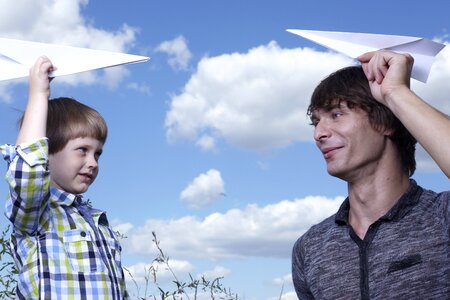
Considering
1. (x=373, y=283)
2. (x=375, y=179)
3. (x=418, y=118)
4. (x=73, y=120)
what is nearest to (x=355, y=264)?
(x=373, y=283)

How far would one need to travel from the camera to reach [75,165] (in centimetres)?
347

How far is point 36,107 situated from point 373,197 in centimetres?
162

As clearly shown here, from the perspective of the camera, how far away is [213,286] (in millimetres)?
5227

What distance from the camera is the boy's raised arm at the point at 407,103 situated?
102 inches

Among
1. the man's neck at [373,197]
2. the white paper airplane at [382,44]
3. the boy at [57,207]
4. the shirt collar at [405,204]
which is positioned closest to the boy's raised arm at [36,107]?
the boy at [57,207]

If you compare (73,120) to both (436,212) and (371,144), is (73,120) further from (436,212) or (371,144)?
(436,212)

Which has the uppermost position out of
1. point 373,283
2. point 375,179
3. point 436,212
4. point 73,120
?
point 73,120

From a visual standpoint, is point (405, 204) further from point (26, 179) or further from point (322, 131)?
point (26, 179)

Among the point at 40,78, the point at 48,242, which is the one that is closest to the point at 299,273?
the point at 48,242

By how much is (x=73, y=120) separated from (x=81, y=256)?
0.62m

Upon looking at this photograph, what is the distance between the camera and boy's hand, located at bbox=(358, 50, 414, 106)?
2955 millimetres

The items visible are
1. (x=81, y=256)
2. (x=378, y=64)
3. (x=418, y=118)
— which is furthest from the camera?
(x=81, y=256)

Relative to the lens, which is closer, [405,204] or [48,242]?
[48,242]

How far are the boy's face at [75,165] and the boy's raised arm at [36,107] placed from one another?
0.26 metres
